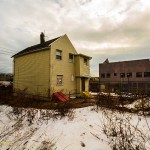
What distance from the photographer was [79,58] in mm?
23422

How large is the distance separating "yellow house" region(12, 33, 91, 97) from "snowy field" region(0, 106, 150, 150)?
33.0 ft

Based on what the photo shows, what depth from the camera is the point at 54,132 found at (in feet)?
24.9

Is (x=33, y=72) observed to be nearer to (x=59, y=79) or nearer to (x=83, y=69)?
(x=59, y=79)

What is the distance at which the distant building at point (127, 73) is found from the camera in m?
41.5

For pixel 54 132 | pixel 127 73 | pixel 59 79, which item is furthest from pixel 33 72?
pixel 127 73

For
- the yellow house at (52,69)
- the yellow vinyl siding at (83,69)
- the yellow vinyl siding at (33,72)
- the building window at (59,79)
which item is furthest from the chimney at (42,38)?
the building window at (59,79)

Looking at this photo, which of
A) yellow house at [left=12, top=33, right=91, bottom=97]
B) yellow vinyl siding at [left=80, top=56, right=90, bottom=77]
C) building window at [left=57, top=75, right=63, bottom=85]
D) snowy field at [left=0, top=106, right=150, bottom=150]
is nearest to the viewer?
snowy field at [left=0, top=106, right=150, bottom=150]

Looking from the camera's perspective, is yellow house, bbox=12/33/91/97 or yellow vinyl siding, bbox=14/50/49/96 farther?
yellow vinyl siding, bbox=14/50/49/96

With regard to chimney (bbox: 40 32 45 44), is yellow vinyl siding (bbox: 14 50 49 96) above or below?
below

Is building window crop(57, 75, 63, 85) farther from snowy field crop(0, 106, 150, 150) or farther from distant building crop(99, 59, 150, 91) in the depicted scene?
distant building crop(99, 59, 150, 91)

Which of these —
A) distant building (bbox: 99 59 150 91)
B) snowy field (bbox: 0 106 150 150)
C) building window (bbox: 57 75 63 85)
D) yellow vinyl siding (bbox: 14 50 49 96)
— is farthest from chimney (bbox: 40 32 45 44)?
distant building (bbox: 99 59 150 91)

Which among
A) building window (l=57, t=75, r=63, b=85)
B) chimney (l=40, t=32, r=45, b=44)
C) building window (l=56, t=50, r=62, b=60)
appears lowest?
building window (l=57, t=75, r=63, b=85)

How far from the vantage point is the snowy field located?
251 inches

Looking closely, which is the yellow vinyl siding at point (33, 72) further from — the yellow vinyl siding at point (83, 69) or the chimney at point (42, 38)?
the yellow vinyl siding at point (83, 69)
